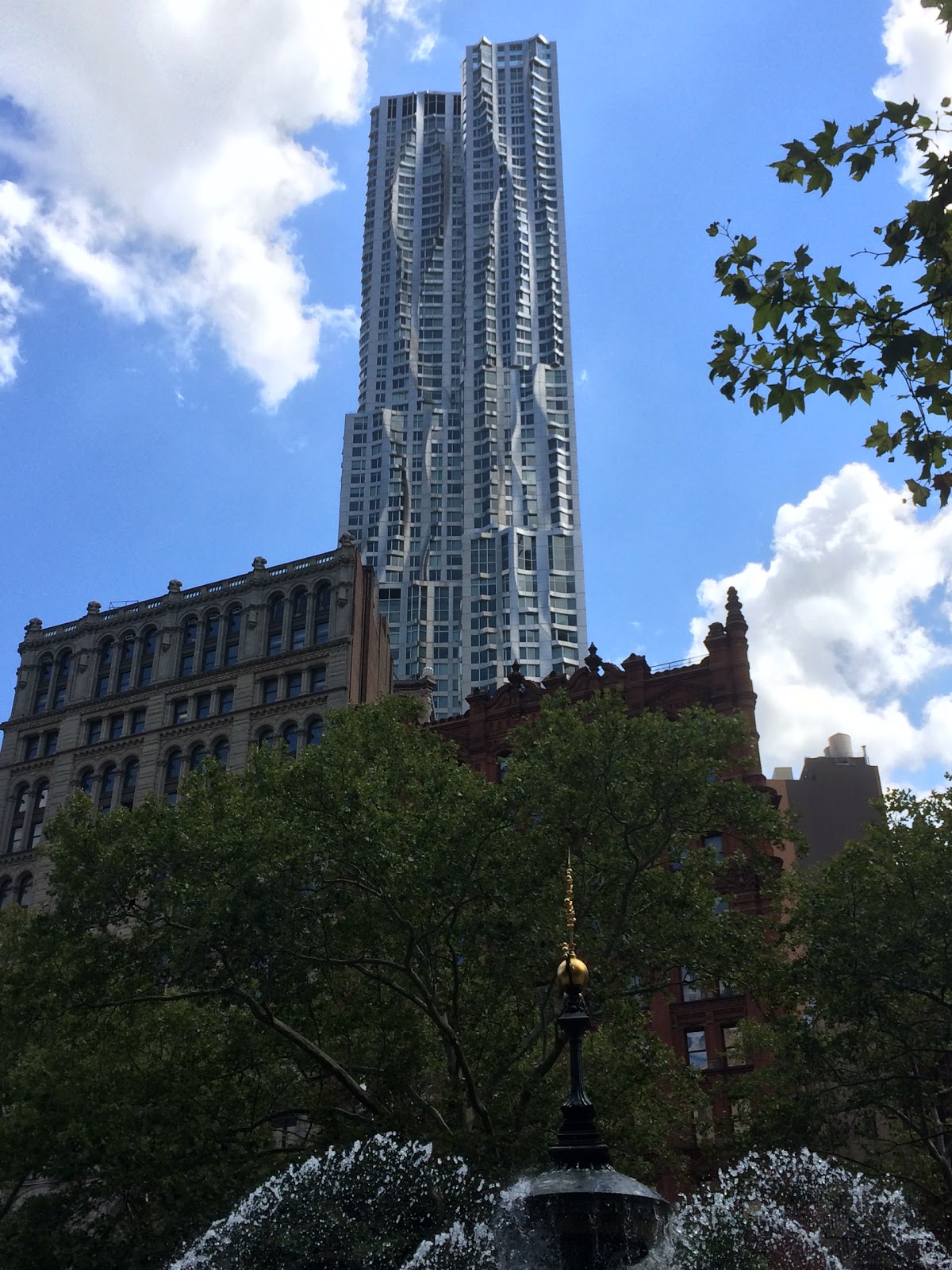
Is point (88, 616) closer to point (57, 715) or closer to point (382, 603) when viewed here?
point (57, 715)

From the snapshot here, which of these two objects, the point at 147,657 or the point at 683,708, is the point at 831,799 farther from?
the point at 147,657

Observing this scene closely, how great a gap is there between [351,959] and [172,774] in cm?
3174

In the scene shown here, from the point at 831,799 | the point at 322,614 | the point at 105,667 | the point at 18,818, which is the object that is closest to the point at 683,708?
the point at 831,799

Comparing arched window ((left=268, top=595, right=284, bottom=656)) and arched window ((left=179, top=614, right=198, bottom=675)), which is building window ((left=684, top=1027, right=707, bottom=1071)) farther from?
arched window ((left=179, top=614, right=198, bottom=675))

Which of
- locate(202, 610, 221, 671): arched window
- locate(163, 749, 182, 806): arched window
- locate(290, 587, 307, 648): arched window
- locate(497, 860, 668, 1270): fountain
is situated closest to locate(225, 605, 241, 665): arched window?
locate(202, 610, 221, 671): arched window

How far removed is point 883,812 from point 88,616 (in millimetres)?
43749

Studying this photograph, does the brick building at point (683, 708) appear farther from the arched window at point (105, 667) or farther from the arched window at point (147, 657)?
the arched window at point (105, 667)

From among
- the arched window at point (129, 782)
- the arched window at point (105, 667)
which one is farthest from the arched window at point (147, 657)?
the arched window at point (129, 782)

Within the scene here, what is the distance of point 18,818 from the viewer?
59594mm

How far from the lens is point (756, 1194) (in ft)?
90.8

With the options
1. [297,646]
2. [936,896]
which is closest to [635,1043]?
[936,896]

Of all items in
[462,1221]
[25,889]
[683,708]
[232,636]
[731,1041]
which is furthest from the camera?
[232,636]

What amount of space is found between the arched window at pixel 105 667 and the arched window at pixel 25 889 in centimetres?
914

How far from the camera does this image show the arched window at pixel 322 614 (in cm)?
5772
